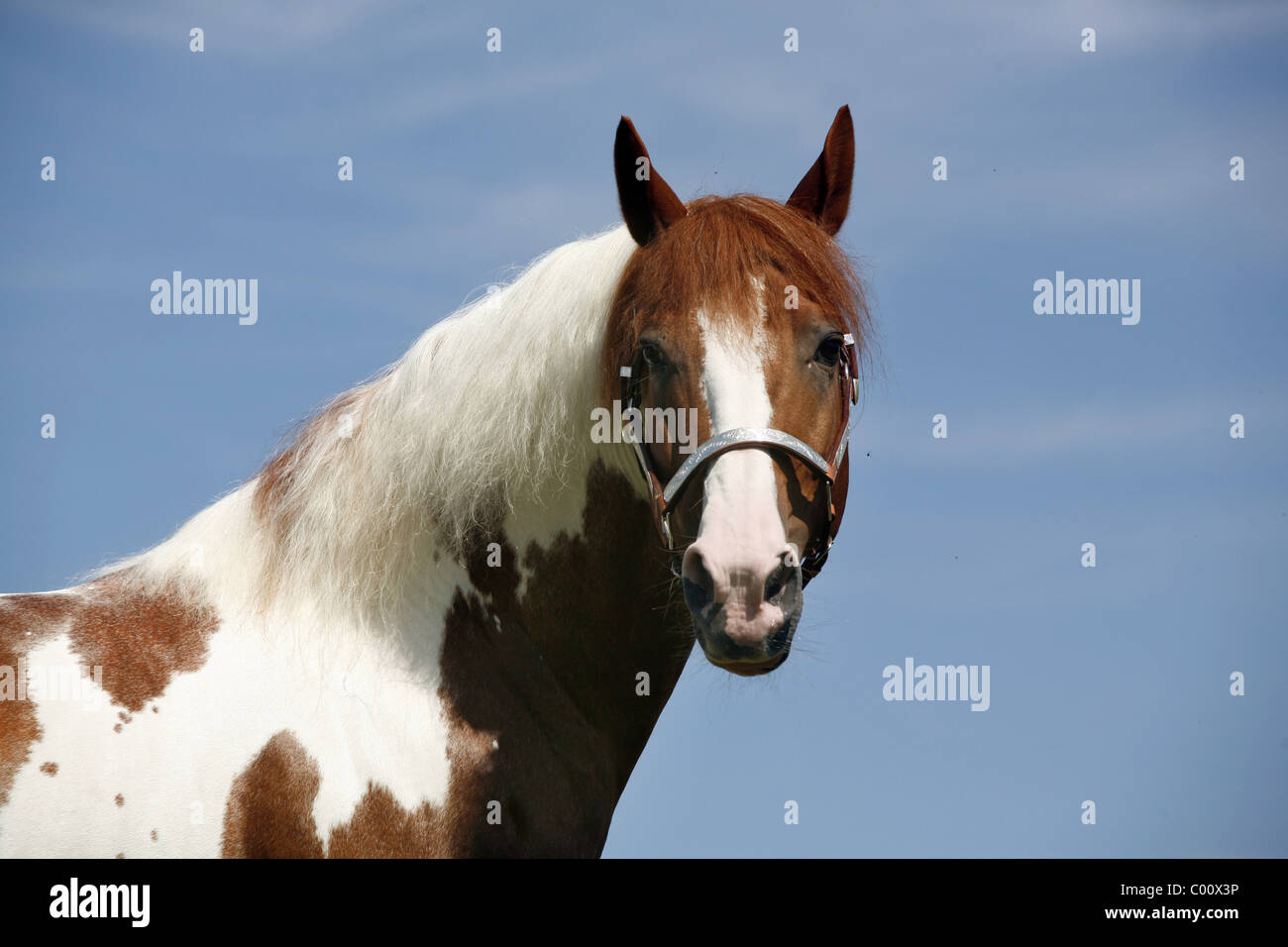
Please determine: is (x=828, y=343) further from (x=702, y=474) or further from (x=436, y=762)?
(x=436, y=762)

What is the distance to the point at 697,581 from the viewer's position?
3.83m

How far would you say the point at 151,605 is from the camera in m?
4.76

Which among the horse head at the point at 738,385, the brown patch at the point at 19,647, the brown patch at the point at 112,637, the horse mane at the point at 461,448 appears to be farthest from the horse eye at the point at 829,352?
the brown patch at the point at 19,647

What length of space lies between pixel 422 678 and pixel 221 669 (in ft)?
2.61

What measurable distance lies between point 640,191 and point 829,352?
1.06m

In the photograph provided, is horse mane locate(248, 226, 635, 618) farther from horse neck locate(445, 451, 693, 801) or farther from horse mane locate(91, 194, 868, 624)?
horse neck locate(445, 451, 693, 801)

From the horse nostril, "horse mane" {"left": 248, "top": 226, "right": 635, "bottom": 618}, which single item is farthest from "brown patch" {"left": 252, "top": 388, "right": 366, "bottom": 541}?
the horse nostril

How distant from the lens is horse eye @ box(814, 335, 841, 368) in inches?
173

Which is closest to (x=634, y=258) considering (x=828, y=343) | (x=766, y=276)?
(x=766, y=276)

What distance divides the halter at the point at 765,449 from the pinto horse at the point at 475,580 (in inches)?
0.5

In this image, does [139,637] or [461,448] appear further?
[461,448]

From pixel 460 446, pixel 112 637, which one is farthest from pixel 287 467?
pixel 112 637

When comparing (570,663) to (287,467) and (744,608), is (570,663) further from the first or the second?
(287,467)
